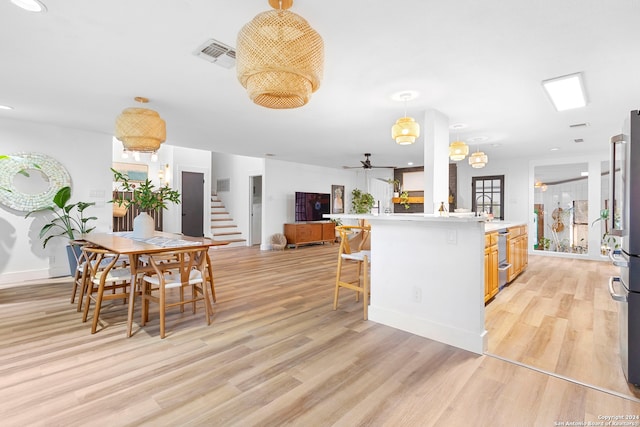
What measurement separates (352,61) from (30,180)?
16.8ft

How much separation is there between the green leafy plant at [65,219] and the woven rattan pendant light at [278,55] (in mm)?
4445

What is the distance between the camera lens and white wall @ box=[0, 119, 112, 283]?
4.45 meters

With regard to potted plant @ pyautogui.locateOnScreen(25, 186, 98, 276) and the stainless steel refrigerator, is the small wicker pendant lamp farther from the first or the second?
the stainless steel refrigerator

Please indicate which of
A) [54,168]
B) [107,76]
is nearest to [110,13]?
[107,76]

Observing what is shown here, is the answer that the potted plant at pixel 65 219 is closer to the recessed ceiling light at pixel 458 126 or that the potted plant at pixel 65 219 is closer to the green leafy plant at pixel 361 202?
the recessed ceiling light at pixel 458 126

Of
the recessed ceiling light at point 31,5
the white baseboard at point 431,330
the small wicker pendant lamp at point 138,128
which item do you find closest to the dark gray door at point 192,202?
the small wicker pendant lamp at point 138,128

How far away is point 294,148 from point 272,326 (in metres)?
4.52

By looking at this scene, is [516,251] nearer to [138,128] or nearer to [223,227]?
[138,128]

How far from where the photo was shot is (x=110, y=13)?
193 centimetres

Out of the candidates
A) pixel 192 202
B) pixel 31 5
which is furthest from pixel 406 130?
pixel 192 202

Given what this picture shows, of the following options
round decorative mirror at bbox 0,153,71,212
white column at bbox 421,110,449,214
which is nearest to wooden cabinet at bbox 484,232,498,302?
white column at bbox 421,110,449,214

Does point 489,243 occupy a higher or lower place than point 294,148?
lower

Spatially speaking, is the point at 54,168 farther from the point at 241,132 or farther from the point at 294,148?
the point at 294,148

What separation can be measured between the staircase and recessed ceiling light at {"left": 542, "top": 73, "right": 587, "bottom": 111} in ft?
24.6
